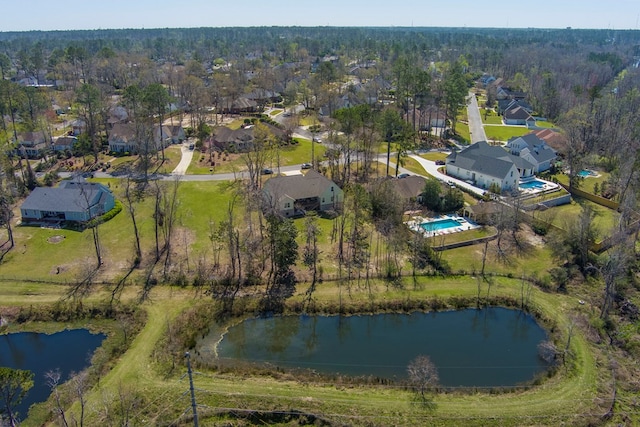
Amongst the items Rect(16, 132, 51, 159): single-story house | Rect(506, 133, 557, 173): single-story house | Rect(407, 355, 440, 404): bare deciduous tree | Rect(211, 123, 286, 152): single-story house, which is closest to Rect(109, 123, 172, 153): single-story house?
Rect(211, 123, 286, 152): single-story house

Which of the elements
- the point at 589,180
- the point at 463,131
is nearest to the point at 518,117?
the point at 463,131

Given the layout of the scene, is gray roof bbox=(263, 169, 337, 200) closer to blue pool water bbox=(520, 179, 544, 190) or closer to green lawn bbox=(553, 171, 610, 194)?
blue pool water bbox=(520, 179, 544, 190)

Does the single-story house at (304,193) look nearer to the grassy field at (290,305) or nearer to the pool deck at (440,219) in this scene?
the grassy field at (290,305)

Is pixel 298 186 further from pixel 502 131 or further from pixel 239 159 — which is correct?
pixel 502 131

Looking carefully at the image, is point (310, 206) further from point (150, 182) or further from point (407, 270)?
point (150, 182)

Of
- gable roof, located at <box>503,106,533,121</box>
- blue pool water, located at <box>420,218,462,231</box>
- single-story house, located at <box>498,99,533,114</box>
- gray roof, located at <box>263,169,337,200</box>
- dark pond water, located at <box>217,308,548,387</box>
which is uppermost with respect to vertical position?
single-story house, located at <box>498,99,533,114</box>

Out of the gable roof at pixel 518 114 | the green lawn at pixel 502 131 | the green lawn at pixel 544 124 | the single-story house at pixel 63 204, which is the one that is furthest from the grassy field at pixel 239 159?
the green lawn at pixel 544 124

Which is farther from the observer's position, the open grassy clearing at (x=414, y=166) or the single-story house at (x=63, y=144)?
the single-story house at (x=63, y=144)
